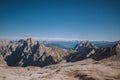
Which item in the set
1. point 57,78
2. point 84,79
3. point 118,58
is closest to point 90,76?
point 84,79

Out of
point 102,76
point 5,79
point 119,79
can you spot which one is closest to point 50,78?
point 5,79

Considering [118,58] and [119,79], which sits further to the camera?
[118,58]

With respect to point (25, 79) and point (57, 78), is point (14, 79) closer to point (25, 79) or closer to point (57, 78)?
point (25, 79)

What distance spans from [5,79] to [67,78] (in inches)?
1178

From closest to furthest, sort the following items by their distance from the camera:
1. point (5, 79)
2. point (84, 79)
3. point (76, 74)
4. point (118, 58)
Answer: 1. point (5, 79)
2. point (84, 79)
3. point (76, 74)
4. point (118, 58)

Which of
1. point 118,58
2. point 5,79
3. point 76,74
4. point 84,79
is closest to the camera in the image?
point 5,79

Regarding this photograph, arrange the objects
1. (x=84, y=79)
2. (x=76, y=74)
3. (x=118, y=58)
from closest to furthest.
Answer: (x=84, y=79) < (x=76, y=74) < (x=118, y=58)

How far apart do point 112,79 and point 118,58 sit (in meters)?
122

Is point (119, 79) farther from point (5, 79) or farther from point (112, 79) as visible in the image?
point (5, 79)

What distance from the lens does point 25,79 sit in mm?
81375

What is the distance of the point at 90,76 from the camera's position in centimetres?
8312

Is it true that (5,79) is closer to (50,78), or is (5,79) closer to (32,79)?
(32,79)

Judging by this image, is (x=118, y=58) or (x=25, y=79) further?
(x=118, y=58)

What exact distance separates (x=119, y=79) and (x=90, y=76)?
44.6 feet
